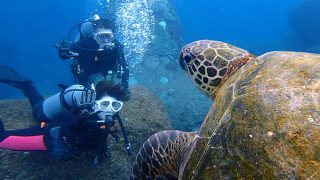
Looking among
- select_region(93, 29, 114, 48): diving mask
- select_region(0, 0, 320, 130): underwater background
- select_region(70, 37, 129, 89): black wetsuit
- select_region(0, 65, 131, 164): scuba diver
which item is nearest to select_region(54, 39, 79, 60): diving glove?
select_region(70, 37, 129, 89): black wetsuit

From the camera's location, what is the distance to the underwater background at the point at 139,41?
1197 cm

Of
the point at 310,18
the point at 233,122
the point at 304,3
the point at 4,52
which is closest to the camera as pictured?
the point at 233,122

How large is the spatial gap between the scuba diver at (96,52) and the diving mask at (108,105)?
2514 millimetres

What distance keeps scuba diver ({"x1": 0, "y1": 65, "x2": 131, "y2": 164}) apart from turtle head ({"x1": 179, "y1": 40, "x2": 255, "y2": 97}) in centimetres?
179

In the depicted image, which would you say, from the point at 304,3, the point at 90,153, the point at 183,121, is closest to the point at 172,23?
the point at 183,121

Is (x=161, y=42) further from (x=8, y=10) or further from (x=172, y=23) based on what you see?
(x=8, y=10)

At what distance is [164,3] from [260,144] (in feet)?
55.7

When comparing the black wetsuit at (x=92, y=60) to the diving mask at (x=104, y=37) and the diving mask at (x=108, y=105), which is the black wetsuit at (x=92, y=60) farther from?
the diving mask at (x=108, y=105)

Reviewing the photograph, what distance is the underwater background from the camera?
1197 centimetres

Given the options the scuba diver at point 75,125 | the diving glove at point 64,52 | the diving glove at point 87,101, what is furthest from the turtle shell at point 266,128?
the diving glove at point 64,52

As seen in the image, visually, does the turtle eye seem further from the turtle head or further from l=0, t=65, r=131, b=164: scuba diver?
l=0, t=65, r=131, b=164: scuba diver

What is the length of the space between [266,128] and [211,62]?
1.25m

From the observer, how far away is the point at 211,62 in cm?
275

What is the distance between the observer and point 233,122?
1.77 metres
